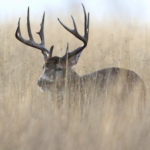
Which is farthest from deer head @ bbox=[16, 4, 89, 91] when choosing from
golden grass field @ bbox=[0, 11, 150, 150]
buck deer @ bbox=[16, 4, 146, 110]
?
golden grass field @ bbox=[0, 11, 150, 150]

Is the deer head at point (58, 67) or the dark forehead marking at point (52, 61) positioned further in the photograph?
the dark forehead marking at point (52, 61)

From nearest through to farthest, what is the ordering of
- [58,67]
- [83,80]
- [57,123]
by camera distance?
[57,123], [58,67], [83,80]

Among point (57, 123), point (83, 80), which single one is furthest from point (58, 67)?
point (57, 123)

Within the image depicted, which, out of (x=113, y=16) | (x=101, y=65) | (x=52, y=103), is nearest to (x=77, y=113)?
(x=52, y=103)

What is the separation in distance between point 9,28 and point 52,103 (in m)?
5.19

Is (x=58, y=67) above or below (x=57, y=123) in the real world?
above

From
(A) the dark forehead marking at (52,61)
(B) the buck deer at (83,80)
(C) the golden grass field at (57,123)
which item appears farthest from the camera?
(A) the dark forehead marking at (52,61)

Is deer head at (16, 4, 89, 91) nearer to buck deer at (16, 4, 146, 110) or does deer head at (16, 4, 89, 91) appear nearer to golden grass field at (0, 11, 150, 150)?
buck deer at (16, 4, 146, 110)

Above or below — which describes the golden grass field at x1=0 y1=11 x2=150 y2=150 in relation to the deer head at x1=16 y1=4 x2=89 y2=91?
below

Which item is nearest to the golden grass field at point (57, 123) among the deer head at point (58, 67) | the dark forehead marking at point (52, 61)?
the deer head at point (58, 67)

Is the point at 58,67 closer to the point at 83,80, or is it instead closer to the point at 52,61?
the point at 52,61

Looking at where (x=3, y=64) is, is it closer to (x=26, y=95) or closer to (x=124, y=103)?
(x=26, y=95)

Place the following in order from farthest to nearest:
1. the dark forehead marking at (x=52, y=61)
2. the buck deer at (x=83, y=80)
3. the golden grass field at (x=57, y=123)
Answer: the dark forehead marking at (x=52, y=61) < the buck deer at (x=83, y=80) < the golden grass field at (x=57, y=123)

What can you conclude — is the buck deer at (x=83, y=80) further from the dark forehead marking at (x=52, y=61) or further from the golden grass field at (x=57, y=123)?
the golden grass field at (x=57, y=123)
